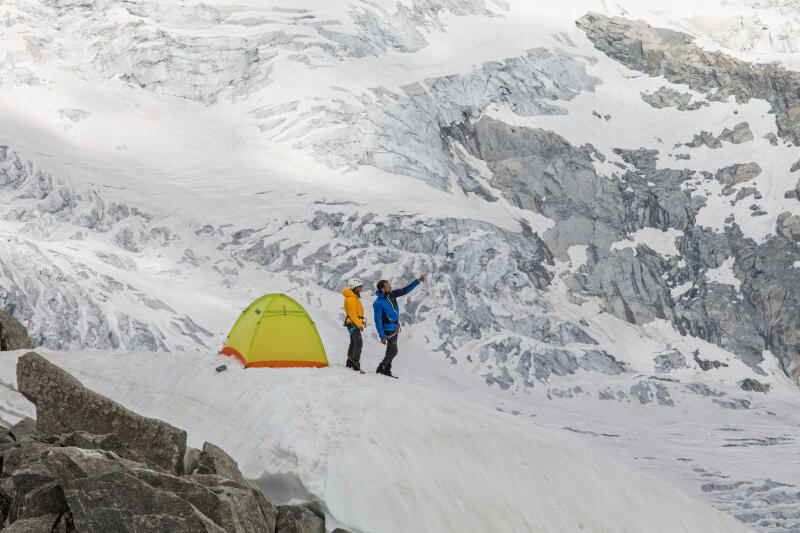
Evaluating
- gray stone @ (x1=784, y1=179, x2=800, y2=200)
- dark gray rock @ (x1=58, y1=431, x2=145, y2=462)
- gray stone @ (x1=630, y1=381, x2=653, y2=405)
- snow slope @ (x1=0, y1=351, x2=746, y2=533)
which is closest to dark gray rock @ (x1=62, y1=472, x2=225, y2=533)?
dark gray rock @ (x1=58, y1=431, x2=145, y2=462)

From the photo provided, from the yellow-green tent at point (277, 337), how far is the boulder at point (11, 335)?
14.7 feet

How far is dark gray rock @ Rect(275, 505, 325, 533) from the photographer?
8.87 meters

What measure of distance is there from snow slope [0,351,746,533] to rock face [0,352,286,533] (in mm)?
1483

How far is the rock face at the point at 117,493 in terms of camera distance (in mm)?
7328

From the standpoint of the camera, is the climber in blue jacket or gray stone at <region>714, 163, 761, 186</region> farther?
gray stone at <region>714, 163, 761, 186</region>

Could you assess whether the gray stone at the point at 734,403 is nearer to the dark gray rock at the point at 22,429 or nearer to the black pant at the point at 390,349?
the black pant at the point at 390,349

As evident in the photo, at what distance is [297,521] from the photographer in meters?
9.02

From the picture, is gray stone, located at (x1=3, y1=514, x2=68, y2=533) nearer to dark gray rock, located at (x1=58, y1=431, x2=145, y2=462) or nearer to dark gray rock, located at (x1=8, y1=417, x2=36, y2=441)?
dark gray rock, located at (x1=58, y1=431, x2=145, y2=462)

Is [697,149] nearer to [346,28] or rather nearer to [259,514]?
[346,28]

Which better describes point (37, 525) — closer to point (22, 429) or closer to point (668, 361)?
point (22, 429)

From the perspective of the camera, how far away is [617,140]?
132 metres

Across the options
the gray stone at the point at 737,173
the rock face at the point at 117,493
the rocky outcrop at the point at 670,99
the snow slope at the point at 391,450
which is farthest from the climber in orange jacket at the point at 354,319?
the rocky outcrop at the point at 670,99

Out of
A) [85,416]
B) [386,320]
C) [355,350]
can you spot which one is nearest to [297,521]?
[85,416]

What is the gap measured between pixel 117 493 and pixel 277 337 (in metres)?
7.32
